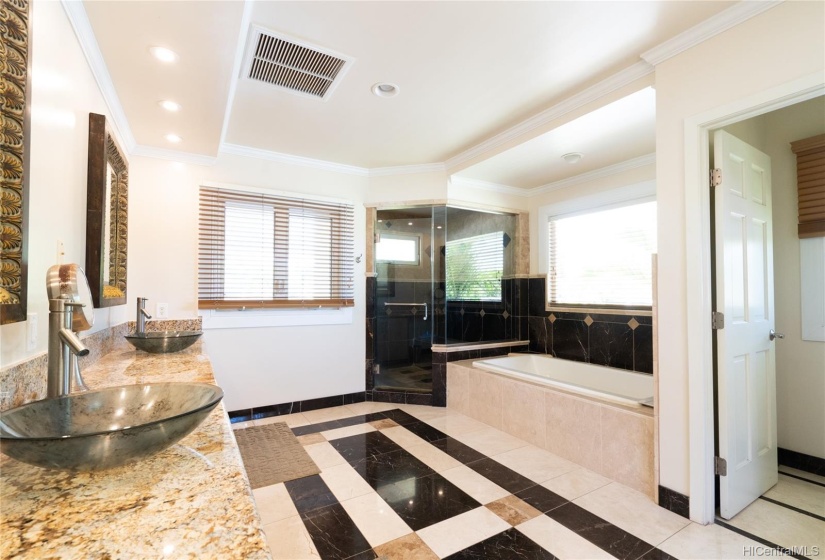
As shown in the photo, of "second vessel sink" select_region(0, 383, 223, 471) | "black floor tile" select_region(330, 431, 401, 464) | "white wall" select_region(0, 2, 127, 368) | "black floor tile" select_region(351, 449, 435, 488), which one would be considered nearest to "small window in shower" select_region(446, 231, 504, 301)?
"black floor tile" select_region(330, 431, 401, 464)

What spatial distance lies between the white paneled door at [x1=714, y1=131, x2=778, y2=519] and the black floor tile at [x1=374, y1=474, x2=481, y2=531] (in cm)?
138

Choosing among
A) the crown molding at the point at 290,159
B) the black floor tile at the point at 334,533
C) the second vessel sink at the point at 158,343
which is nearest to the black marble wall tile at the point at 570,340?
the crown molding at the point at 290,159

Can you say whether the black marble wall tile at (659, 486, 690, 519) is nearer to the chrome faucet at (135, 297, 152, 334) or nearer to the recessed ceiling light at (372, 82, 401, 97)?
the recessed ceiling light at (372, 82, 401, 97)

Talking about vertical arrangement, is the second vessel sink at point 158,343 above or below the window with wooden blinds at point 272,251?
below

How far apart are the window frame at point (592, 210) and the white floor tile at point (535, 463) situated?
4.99 ft

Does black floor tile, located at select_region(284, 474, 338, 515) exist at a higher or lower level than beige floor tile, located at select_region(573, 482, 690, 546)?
lower

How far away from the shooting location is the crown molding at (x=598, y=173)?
3362 mm

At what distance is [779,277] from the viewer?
106 inches

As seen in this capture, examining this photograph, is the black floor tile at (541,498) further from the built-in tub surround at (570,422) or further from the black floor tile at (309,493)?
the black floor tile at (309,493)

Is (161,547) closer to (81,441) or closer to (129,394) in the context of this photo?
Result: (81,441)

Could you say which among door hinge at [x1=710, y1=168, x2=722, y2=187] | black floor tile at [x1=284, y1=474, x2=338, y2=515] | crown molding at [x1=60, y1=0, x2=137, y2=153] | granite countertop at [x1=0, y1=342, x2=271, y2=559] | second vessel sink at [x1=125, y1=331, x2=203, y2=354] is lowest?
black floor tile at [x1=284, y1=474, x2=338, y2=515]

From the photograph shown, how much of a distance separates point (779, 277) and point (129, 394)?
12.4ft

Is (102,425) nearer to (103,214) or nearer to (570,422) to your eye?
(103,214)

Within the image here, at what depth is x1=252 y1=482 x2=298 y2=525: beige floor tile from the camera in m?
2.00
